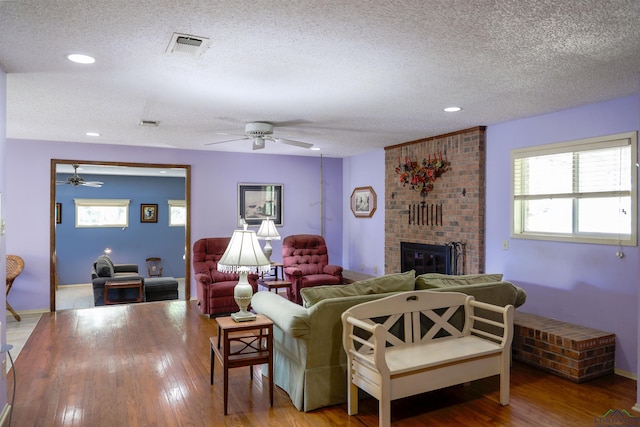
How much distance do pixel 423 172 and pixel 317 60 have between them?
330cm

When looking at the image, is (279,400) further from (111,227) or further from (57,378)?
(111,227)

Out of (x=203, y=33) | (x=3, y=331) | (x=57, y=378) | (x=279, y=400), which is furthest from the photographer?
(x=57, y=378)

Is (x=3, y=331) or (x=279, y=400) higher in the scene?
(x=3, y=331)

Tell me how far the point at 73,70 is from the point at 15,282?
410 centimetres

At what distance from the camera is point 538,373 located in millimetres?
3748

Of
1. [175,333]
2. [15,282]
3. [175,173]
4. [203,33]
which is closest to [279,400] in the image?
[175,333]

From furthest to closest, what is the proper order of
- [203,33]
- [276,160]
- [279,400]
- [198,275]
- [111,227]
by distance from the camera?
[111,227] → [276,160] → [198,275] → [279,400] → [203,33]

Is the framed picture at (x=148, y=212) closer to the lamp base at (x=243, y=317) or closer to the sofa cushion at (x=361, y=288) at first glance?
the lamp base at (x=243, y=317)

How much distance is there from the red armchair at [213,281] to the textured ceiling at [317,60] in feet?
6.32

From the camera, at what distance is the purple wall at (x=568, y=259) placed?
3701 millimetres

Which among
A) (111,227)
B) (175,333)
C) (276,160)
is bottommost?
(175,333)

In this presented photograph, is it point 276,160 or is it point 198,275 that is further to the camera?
point 276,160

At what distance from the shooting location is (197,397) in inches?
128

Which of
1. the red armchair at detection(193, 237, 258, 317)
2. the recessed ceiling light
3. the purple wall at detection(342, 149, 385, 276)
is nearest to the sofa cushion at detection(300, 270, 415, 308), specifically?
the recessed ceiling light
